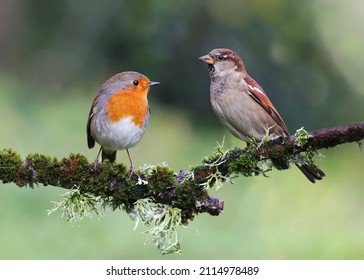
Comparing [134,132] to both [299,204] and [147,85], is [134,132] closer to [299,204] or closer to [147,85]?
[147,85]

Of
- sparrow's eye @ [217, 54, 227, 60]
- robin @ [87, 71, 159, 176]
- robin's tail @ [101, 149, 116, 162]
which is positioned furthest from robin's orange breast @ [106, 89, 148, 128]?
sparrow's eye @ [217, 54, 227, 60]

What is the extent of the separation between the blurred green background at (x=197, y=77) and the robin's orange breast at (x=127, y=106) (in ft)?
7.63

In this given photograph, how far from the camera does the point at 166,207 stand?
9.78 feet

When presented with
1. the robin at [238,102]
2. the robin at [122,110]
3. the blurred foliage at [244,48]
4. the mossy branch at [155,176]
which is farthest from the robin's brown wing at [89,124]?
the blurred foliage at [244,48]

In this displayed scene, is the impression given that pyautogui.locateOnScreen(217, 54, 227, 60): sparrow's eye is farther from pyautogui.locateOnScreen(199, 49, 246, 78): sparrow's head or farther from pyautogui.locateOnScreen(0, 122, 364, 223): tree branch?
pyautogui.locateOnScreen(0, 122, 364, 223): tree branch

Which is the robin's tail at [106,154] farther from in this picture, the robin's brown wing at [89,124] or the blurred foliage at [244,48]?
the blurred foliage at [244,48]

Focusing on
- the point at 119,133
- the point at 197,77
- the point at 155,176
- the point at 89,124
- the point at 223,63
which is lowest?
the point at 155,176

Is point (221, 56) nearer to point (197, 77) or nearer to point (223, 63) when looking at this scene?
point (223, 63)

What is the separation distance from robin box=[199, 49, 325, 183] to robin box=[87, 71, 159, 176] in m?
0.43

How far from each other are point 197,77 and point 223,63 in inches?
131

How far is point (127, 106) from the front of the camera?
3828 mm

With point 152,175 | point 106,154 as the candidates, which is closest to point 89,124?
point 106,154

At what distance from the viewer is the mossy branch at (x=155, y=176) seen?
2.85m

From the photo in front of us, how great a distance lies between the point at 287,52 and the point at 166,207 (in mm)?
4889
